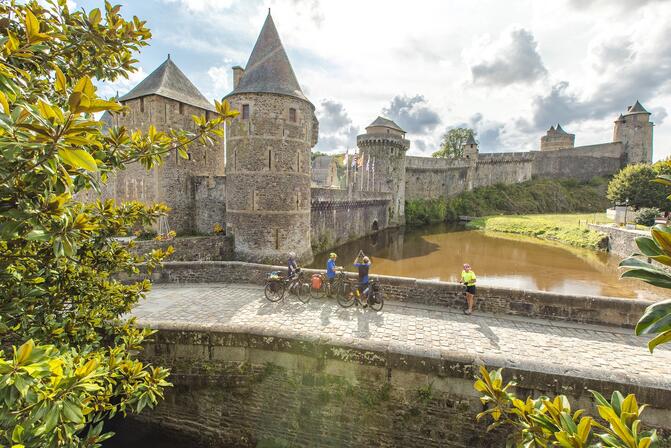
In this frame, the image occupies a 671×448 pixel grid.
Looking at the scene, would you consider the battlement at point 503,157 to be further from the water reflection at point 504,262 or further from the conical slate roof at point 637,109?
the water reflection at point 504,262

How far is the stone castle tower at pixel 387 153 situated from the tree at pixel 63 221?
34.5m

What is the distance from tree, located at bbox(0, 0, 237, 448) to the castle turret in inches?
2092

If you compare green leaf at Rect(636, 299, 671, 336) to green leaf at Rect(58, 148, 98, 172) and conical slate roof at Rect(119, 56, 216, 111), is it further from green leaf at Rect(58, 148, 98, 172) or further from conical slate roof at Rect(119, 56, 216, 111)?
conical slate roof at Rect(119, 56, 216, 111)

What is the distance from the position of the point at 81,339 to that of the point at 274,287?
17.6 feet

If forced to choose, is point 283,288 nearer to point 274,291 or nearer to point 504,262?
point 274,291

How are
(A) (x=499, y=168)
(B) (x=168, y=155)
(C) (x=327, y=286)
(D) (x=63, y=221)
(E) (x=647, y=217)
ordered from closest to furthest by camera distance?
(D) (x=63, y=221)
(C) (x=327, y=286)
(B) (x=168, y=155)
(E) (x=647, y=217)
(A) (x=499, y=168)

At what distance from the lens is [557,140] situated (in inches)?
2429

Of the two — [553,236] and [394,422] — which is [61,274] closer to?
[394,422]

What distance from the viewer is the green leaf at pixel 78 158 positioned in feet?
5.23

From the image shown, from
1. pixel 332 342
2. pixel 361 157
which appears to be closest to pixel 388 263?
pixel 332 342

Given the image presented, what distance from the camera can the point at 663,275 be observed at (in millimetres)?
1572

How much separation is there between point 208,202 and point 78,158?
1803 centimetres

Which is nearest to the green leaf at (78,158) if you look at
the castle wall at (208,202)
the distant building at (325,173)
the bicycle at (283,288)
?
the bicycle at (283,288)

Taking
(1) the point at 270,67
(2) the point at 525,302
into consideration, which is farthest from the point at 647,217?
(1) the point at 270,67
